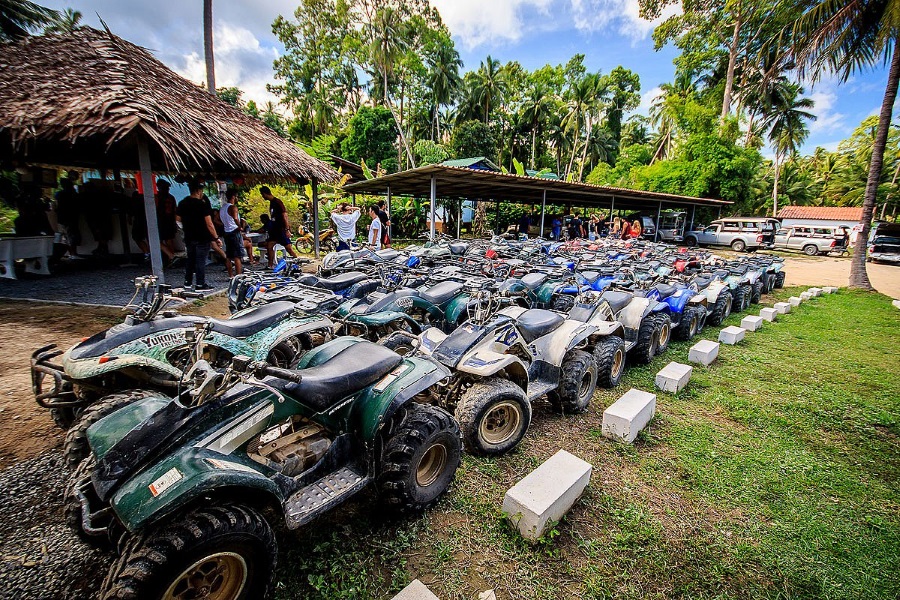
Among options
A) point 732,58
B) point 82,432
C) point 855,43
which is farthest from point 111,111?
point 732,58

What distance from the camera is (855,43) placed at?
420 inches

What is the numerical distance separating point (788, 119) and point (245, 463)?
144ft

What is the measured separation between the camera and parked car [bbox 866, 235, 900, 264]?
19.2 meters

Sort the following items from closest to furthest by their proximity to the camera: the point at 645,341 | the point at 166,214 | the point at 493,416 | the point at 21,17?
the point at 493,416 < the point at 645,341 < the point at 166,214 < the point at 21,17

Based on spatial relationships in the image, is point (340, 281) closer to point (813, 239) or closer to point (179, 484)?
point (179, 484)

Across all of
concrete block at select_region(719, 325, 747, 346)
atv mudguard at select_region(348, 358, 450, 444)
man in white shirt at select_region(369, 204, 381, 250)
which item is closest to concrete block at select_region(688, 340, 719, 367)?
concrete block at select_region(719, 325, 747, 346)

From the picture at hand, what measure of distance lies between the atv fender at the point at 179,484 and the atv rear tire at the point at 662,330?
5315mm

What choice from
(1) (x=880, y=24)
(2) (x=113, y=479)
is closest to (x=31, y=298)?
(2) (x=113, y=479)

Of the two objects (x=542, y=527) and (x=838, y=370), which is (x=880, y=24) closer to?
(x=838, y=370)

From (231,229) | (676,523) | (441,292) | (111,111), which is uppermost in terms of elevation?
(111,111)

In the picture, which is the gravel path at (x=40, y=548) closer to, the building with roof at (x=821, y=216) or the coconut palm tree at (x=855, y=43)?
the coconut palm tree at (x=855, y=43)

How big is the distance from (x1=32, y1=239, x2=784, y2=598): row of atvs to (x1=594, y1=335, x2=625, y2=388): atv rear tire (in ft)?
0.06

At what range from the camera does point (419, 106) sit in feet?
128

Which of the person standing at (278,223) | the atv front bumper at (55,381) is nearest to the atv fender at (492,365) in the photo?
the atv front bumper at (55,381)
